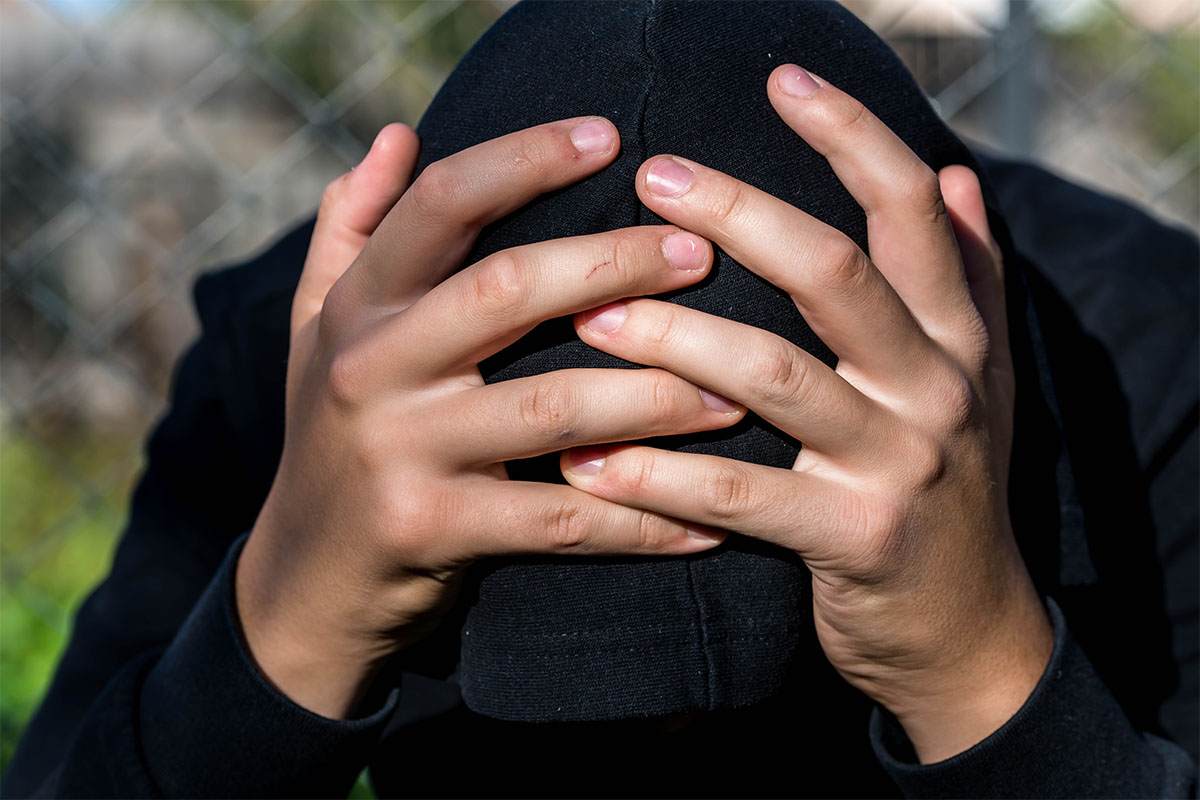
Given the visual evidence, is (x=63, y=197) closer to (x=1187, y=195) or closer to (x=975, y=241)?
(x=975, y=241)

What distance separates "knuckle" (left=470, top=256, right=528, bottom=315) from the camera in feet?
2.08

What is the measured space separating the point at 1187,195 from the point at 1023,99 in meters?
1.33

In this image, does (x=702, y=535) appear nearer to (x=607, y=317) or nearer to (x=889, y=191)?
(x=607, y=317)

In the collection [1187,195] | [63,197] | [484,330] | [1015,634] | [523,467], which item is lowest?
[1187,195]

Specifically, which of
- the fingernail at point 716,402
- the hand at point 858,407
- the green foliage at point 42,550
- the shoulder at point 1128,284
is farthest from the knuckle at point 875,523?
the green foliage at point 42,550

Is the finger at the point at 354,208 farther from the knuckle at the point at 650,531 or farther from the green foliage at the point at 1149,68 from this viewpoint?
the green foliage at the point at 1149,68

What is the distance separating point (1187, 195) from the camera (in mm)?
2811

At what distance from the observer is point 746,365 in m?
0.64

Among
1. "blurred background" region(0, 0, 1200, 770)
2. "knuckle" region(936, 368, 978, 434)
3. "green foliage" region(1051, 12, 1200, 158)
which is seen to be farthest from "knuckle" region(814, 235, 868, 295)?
"green foliage" region(1051, 12, 1200, 158)

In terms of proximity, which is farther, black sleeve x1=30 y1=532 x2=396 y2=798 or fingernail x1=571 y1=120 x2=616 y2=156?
black sleeve x1=30 y1=532 x2=396 y2=798

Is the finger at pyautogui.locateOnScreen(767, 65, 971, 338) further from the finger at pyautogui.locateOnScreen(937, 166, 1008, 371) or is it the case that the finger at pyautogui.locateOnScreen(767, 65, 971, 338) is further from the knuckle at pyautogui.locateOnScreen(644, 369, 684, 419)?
the knuckle at pyautogui.locateOnScreen(644, 369, 684, 419)

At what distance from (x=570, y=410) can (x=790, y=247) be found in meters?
0.18

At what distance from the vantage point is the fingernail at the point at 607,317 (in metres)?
0.66

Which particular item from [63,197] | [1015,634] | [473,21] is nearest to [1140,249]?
[1015,634]
